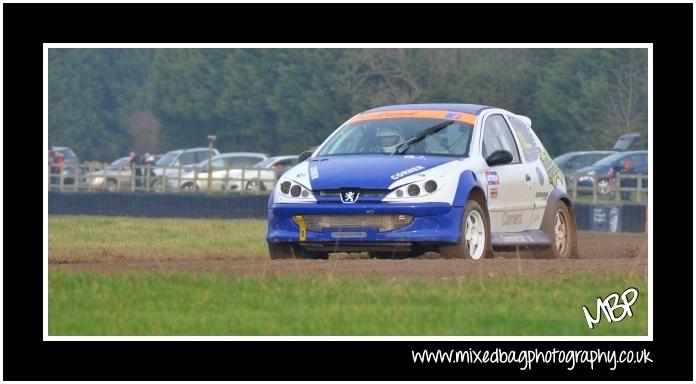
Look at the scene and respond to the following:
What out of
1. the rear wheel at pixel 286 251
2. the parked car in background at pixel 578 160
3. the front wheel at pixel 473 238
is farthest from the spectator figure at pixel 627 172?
the rear wheel at pixel 286 251

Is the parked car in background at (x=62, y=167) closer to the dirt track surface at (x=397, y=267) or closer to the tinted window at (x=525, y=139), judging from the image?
the tinted window at (x=525, y=139)

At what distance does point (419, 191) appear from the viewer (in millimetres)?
12953

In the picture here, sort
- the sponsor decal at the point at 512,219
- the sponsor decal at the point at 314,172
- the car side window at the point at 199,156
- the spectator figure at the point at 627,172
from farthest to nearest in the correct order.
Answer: the car side window at the point at 199,156, the spectator figure at the point at 627,172, the sponsor decal at the point at 512,219, the sponsor decal at the point at 314,172

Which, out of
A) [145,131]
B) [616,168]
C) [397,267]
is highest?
[145,131]

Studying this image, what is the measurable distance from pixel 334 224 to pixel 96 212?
20.5 metres

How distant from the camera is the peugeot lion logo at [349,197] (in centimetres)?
1291

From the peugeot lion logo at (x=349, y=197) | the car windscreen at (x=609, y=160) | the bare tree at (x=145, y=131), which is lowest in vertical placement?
the peugeot lion logo at (x=349, y=197)

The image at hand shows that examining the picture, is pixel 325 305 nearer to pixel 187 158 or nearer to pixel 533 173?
pixel 533 173

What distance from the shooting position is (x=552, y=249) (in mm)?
14953

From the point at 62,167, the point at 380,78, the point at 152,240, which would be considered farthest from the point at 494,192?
the point at 380,78

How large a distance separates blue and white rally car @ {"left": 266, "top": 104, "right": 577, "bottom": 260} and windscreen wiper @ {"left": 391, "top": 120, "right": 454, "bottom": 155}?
0.5 inches

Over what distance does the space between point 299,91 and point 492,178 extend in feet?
151

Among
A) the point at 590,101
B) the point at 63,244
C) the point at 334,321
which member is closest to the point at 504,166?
the point at 334,321

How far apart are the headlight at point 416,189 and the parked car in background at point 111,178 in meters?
31.4
